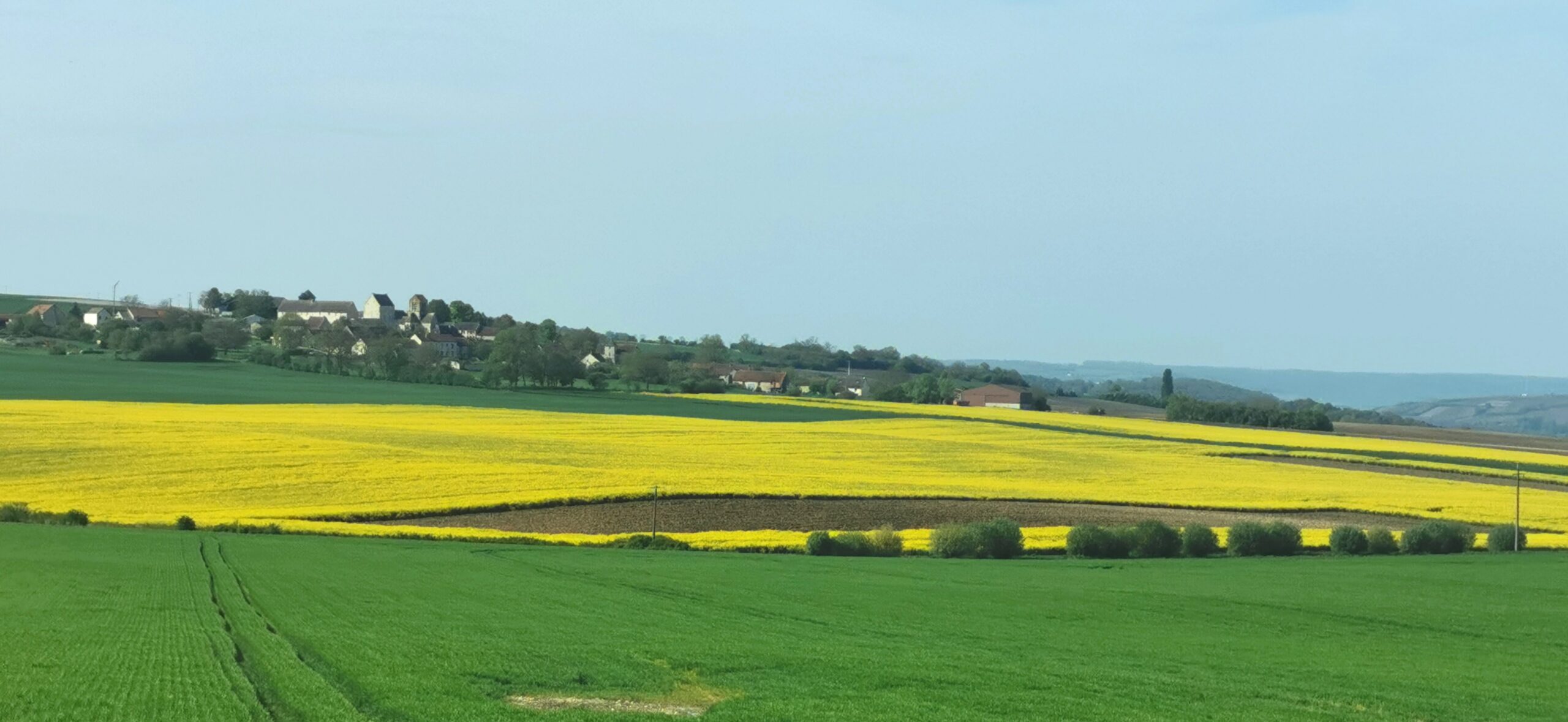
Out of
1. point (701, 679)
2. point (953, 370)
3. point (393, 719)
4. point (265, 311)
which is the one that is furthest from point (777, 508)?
point (265, 311)

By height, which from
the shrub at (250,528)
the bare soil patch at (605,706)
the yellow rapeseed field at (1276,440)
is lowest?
the shrub at (250,528)

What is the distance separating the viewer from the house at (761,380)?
435ft

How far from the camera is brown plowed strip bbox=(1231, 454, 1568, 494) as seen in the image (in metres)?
58.5

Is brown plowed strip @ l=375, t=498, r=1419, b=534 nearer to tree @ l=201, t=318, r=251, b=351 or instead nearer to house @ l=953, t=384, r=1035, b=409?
house @ l=953, t=384, r=1035, b=409

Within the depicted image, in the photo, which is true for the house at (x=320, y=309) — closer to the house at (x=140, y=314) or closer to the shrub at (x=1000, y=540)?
the house at (x=140, y=314)

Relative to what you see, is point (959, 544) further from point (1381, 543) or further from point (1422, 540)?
point (1422, 540)

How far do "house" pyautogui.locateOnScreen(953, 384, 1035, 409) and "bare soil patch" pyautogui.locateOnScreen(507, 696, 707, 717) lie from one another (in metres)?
104

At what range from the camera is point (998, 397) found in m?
120

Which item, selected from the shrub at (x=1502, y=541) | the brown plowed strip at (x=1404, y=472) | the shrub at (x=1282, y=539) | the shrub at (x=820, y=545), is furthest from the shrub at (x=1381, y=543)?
the brown plowed strip at (x=1404, y=472)

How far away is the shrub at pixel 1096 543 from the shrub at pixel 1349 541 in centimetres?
615

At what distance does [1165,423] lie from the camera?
9262 centimetres

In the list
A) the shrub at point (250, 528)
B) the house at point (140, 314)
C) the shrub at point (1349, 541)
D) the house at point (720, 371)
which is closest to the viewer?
the shrub at point (250, 528)

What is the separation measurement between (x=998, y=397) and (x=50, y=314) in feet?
329

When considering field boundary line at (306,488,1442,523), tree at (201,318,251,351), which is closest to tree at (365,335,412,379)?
tree at (201,318,251,351)
